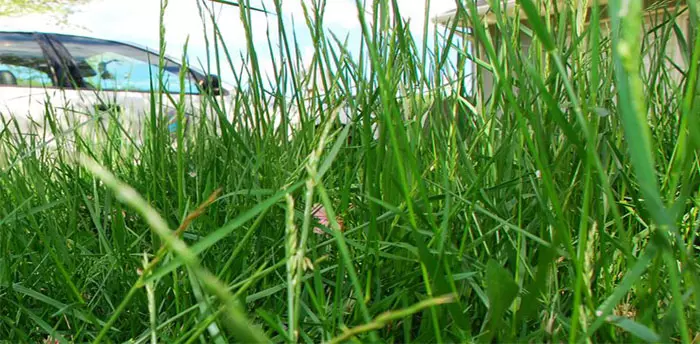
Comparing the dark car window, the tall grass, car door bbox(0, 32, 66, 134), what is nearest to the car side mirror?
the tall grass

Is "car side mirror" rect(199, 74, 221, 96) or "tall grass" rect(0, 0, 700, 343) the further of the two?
"car side mirror" rect(199, 74, 221, 96)

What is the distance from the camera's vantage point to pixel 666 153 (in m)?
1.06

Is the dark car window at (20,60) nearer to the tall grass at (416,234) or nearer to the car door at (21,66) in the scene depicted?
the car door at (21,66)

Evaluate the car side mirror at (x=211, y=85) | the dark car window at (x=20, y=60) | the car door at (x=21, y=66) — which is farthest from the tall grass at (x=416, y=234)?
the dark car window at (x=20, y=60)

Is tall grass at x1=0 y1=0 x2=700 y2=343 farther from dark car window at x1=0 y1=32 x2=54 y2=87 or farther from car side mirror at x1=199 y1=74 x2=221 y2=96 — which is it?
dark car window at x1=0 y1=32 x2=54 y2=87

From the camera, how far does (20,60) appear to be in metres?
5.85

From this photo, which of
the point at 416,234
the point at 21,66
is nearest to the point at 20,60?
the point at 21,66

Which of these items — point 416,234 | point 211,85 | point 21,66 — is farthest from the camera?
point 21,66

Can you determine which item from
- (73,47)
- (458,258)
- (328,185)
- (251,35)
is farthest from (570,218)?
(73,47)

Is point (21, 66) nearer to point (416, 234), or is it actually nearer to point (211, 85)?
point (211, 85)

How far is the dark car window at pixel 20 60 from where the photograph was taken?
18.1 feet

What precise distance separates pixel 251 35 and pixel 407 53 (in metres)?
0.20

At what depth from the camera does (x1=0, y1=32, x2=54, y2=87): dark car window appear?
18.1 ft

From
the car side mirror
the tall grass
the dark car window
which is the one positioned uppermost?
the dark car window
